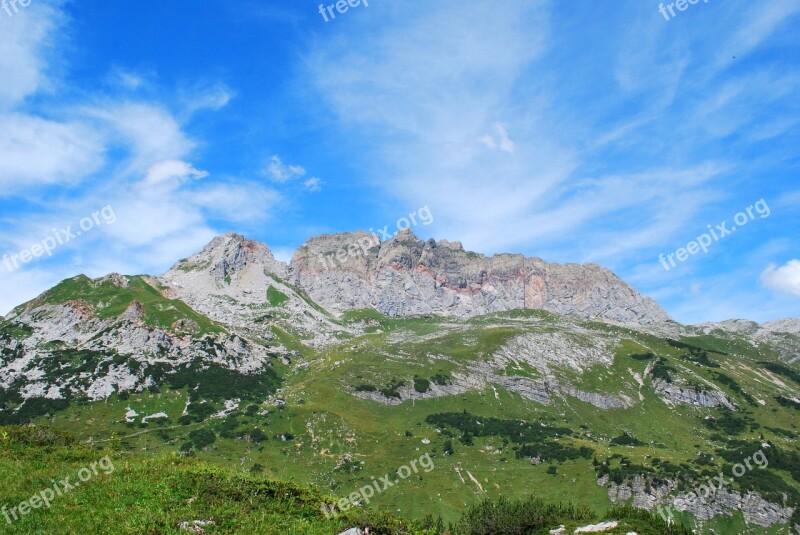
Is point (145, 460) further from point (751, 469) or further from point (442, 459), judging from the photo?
point (751, 469)

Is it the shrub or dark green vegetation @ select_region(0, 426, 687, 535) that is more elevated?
the shrub

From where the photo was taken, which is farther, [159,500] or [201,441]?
[201,441]

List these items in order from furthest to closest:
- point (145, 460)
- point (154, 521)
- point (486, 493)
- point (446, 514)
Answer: point (486, 493)
point (446, 514)
point (145, 460)
point (154, 521)

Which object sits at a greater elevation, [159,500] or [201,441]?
[201,441]

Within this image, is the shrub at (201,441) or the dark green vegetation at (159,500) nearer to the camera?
the dark green vegetation at (159,500)

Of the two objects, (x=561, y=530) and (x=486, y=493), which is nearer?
(x=561, y=530)

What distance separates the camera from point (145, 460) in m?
29.1

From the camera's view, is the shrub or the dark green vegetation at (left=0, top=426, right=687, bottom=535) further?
the shrub

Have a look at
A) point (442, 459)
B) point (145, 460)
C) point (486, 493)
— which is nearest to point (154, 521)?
point (145, 460)

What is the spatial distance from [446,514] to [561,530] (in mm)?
126111

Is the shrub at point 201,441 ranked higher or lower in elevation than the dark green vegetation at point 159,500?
higher

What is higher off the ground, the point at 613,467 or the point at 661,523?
the point at 661,523

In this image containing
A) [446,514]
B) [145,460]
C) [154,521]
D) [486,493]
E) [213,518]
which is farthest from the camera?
[486,493]

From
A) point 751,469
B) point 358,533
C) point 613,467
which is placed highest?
Answer: point 358,533
